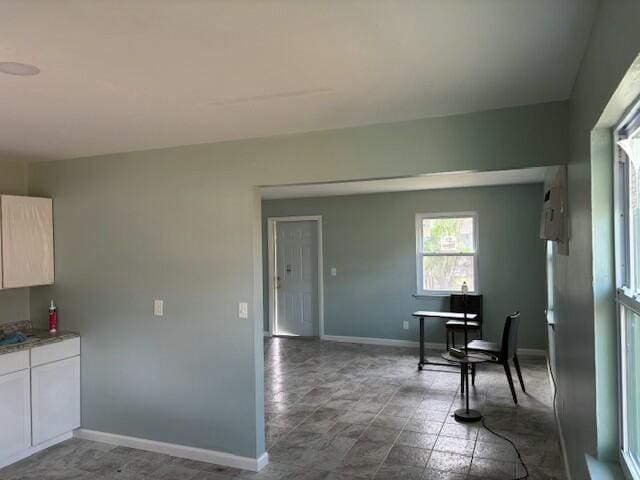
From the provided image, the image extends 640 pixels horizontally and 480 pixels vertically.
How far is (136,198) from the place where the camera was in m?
3.60

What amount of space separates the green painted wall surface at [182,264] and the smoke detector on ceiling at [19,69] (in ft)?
4.74

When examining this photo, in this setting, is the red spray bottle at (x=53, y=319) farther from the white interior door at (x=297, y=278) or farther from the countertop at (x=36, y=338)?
the white interior door at (x=297, y=278)

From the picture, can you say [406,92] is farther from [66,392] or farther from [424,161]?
[66,392]

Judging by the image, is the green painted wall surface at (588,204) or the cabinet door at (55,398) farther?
the cabinet door at (55,398)

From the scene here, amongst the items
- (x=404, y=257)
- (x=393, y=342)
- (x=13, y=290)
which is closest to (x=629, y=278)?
(x=13, y=290)

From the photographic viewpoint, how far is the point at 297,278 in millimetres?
7770

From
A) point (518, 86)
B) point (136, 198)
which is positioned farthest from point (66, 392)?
point (518, 86)

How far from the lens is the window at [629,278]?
1513mm

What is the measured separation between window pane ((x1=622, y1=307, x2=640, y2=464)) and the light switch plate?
2.90m

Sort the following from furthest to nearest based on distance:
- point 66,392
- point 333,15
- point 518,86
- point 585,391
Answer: point 66,392
point 518,86
point 585,391
point 333,15

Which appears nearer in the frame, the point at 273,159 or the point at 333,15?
the point at 333,15

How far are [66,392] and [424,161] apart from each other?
10.4ft

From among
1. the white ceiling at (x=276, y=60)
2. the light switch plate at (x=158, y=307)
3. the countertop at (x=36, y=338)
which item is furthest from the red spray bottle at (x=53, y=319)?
the white ceiling at (x=276, y=60)

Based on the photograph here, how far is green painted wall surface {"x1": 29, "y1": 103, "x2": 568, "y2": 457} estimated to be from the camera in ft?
9.95
